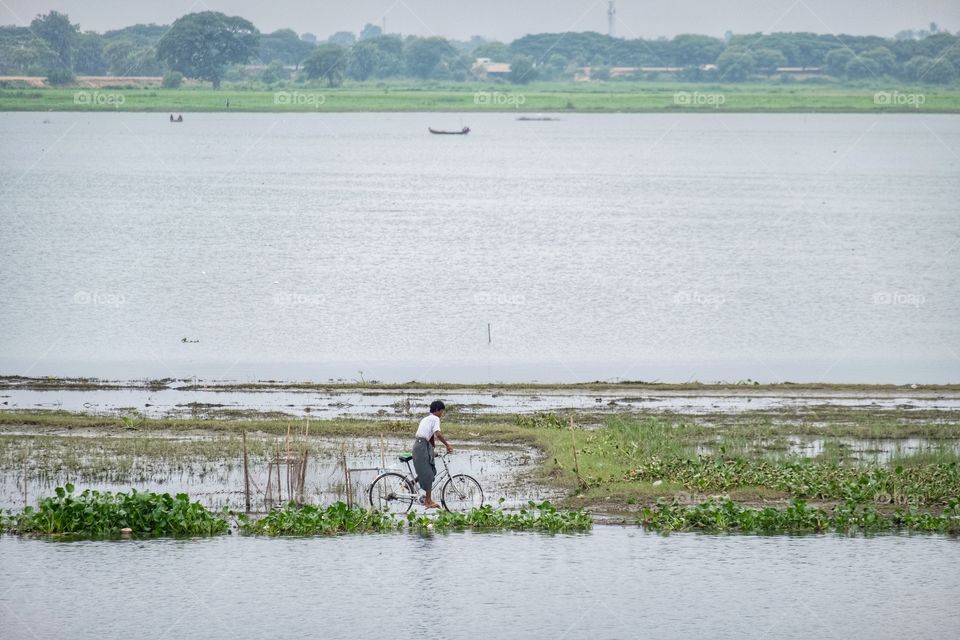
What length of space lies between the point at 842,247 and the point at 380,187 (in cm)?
4821

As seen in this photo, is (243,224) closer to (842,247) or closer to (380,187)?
(380,187)

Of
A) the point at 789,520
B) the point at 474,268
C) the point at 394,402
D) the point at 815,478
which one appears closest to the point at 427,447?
the point at 789,520

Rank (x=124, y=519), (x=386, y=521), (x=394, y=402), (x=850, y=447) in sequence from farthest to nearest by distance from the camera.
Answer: (x=394, y=402) → (x=850, y=447) → (x=386, y=521) → (x=124, y=519)

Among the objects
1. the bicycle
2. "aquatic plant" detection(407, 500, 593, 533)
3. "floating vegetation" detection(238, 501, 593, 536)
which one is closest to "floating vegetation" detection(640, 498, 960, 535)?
"aquatic plant" detection(407, 500, 593, 533)

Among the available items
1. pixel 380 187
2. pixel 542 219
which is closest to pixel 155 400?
pixel 542 219

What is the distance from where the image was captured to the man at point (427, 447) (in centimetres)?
2119

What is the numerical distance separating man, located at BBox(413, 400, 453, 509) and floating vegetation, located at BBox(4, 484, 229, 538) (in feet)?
10.6

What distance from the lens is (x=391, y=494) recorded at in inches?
860

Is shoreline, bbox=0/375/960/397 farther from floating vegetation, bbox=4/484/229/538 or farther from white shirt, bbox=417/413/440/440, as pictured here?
floating vegetation, bbox=4/484/229/538

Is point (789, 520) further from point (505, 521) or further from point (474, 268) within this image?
point (474, 268)

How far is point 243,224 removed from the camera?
89062 millimetres

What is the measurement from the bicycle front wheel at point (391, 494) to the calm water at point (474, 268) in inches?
687

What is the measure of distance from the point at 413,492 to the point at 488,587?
158 inches

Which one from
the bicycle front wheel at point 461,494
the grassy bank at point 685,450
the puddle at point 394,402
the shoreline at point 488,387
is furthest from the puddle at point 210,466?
the shoreline at point 488,387
